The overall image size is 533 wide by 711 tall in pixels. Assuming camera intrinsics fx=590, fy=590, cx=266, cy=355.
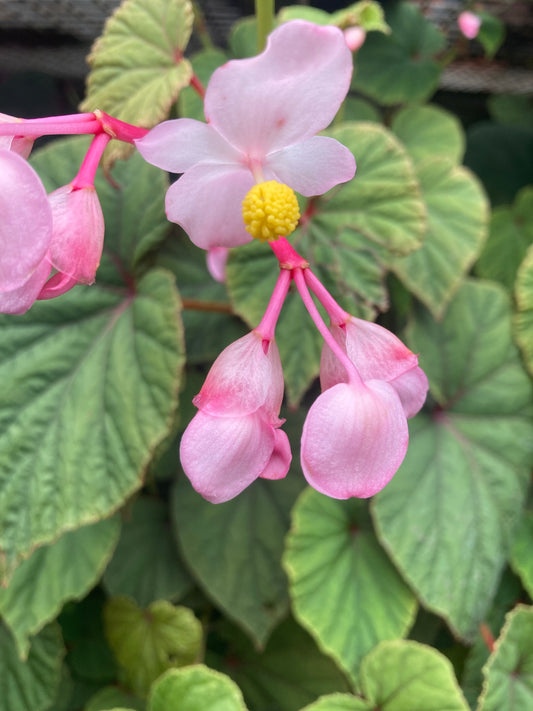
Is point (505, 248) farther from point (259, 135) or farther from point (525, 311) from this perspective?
point (259, 135)

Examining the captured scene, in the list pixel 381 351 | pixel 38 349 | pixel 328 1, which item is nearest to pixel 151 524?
pixel 38 349

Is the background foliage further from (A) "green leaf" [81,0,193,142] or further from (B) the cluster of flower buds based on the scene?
(B) the cluster of flower buds

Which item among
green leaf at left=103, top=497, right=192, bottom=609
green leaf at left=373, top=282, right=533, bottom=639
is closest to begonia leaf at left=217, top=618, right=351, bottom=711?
green leaf at left=103, top=497, right=192, bottom=609

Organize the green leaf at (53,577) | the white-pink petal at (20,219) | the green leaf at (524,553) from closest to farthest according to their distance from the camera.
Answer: the white-pink petal at (20,219)
the green leaf at (53,577)
the green leaf at (524,553)

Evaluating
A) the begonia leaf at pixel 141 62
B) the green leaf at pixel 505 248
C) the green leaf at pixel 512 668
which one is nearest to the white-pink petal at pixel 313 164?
the begonia leaf at pixel 141 62

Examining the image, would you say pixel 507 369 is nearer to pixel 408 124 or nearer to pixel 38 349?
pixel 408 124

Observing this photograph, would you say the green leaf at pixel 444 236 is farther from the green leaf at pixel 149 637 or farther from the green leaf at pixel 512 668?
the green leaf at pixel 149 637
